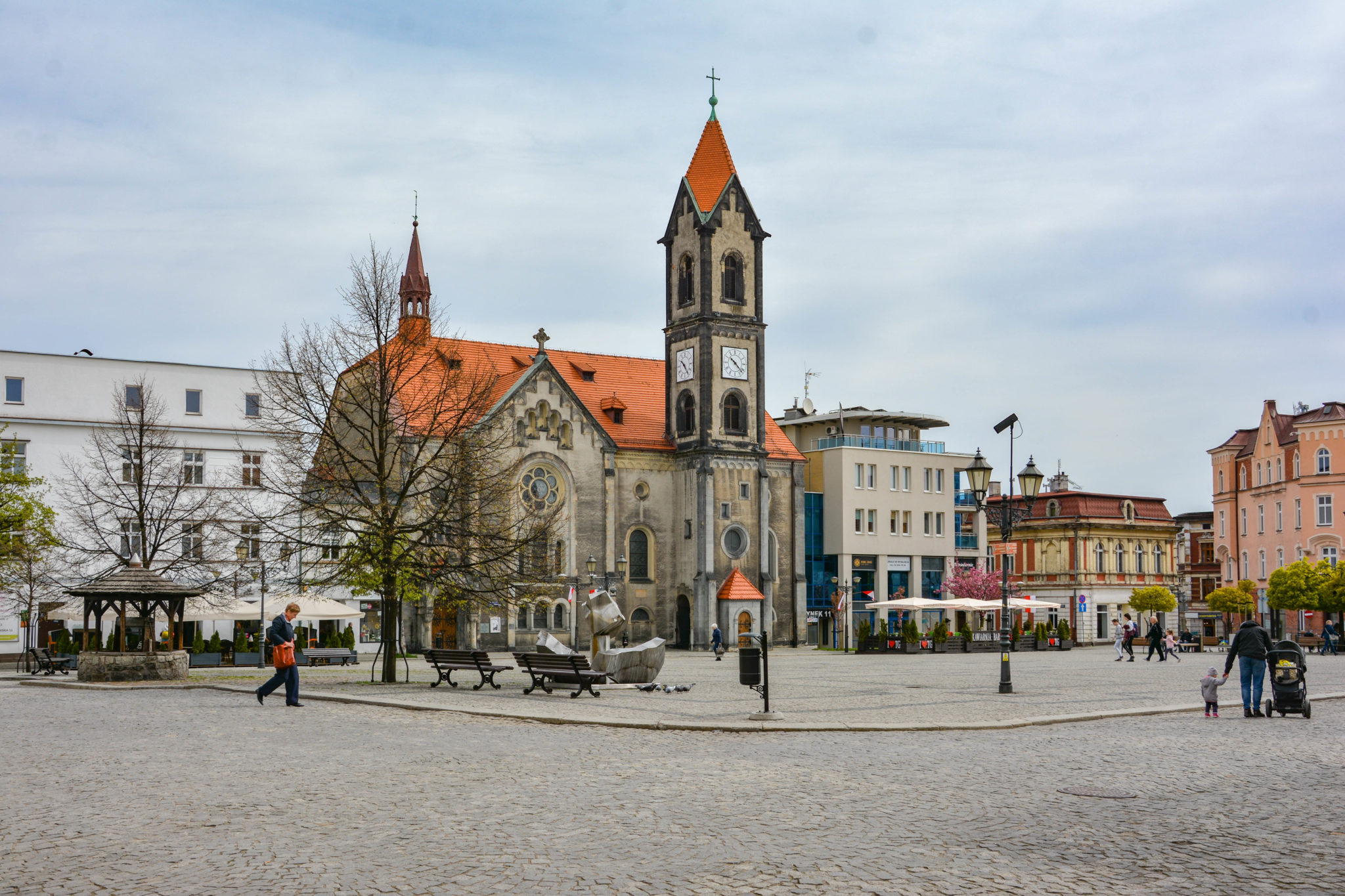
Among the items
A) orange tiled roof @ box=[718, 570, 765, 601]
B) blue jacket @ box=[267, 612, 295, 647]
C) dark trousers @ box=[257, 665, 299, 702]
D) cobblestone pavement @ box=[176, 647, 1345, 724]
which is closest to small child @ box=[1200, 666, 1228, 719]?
cobblestone pavement @ box=[176, 647, 1345, 724]

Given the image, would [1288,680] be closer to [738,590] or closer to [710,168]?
[738,590]

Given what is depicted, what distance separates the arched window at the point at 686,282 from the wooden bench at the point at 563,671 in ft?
148

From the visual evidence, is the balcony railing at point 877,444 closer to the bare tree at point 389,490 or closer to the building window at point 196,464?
the building window at point 196,464

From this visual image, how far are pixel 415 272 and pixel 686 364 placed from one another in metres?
16.1

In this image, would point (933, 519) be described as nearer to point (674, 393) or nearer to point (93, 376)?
point (674, 393)

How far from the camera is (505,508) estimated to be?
3603 cm

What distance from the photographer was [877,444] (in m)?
80.7

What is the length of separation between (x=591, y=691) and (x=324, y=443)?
38.5 ft

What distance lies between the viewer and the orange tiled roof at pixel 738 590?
62281 mm

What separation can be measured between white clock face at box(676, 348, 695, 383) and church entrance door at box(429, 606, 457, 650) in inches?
735

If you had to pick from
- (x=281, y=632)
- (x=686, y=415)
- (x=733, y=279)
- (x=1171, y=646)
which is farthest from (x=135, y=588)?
(x=733, y=279)

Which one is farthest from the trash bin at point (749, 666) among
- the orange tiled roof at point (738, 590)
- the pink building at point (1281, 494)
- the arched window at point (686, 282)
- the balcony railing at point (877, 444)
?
the pink building at point (1281, 494)

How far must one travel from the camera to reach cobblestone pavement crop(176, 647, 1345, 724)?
73.7ft

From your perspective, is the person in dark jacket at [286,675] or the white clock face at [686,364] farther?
the white clock face at [686,364]
